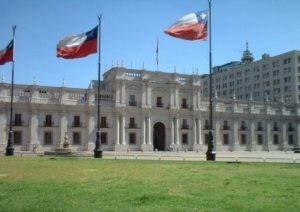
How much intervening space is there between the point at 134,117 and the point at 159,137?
6.40 metres

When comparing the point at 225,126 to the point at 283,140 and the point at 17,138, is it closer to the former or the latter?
the point at 283,140

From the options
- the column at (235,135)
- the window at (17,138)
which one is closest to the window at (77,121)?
the window at (17,138)

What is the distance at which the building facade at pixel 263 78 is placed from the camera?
328 feet

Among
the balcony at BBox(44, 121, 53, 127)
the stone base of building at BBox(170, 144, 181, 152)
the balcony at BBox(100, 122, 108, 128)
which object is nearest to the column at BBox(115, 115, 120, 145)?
the balcony at BBox(100, 122, 108, 128)

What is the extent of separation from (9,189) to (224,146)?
66.0 m

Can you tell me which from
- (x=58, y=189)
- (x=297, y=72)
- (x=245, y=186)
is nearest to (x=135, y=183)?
(x=58, y=189)

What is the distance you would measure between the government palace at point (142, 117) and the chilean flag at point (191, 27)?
1364 inches

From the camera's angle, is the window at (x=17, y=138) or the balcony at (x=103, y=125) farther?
the balcony at (x=103, y=125)

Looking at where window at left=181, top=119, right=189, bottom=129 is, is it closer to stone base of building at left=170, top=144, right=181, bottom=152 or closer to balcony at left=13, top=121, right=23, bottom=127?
stone base of building at left=170, top=144, right=181, bottom=152

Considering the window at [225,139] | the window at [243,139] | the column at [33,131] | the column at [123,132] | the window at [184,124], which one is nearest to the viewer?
the column at [33,131]

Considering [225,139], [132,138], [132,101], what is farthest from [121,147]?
[225,139]

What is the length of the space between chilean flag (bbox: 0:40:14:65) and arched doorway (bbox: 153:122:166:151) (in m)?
35.3

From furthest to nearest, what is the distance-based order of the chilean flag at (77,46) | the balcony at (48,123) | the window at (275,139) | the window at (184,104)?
the window at (275,139) < the window at (184,104) < the balcony at (48,123) < the chilean flag at (77,46)

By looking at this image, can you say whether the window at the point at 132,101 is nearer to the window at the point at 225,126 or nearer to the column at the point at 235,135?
the window at the point at 225,126
